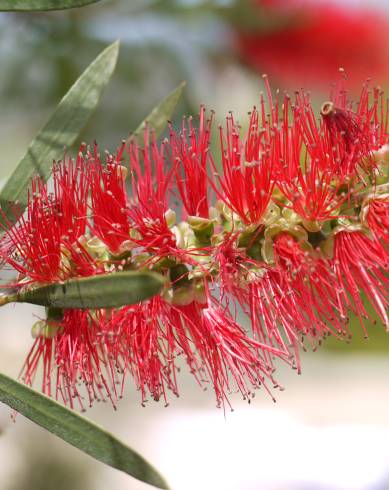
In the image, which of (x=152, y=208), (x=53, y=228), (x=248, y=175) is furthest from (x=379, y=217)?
(x=53, y=228)

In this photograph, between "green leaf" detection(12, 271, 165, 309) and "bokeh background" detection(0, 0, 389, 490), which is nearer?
"green leaf" detection(12, 271, 165, 309)

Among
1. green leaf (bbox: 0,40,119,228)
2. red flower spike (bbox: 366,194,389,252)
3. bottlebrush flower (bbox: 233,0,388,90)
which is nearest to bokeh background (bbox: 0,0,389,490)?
bottlebrush flower (bbox: 233,0,388,90)

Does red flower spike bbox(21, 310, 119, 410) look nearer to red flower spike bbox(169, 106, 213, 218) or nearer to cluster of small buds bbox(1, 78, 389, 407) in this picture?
cluster of small buds bbox(1, 78, 389, 407)

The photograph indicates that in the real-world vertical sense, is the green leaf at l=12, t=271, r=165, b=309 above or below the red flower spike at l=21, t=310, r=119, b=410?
above

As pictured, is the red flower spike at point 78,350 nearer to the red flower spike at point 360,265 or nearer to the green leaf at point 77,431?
the green leaf at point 77,431

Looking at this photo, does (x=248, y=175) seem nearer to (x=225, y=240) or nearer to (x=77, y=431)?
(x=225, y=240)

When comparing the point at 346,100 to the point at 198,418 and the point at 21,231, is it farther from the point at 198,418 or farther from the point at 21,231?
the point at 198,418

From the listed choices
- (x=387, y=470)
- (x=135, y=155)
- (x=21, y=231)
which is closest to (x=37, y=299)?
(x=21, y=231)
